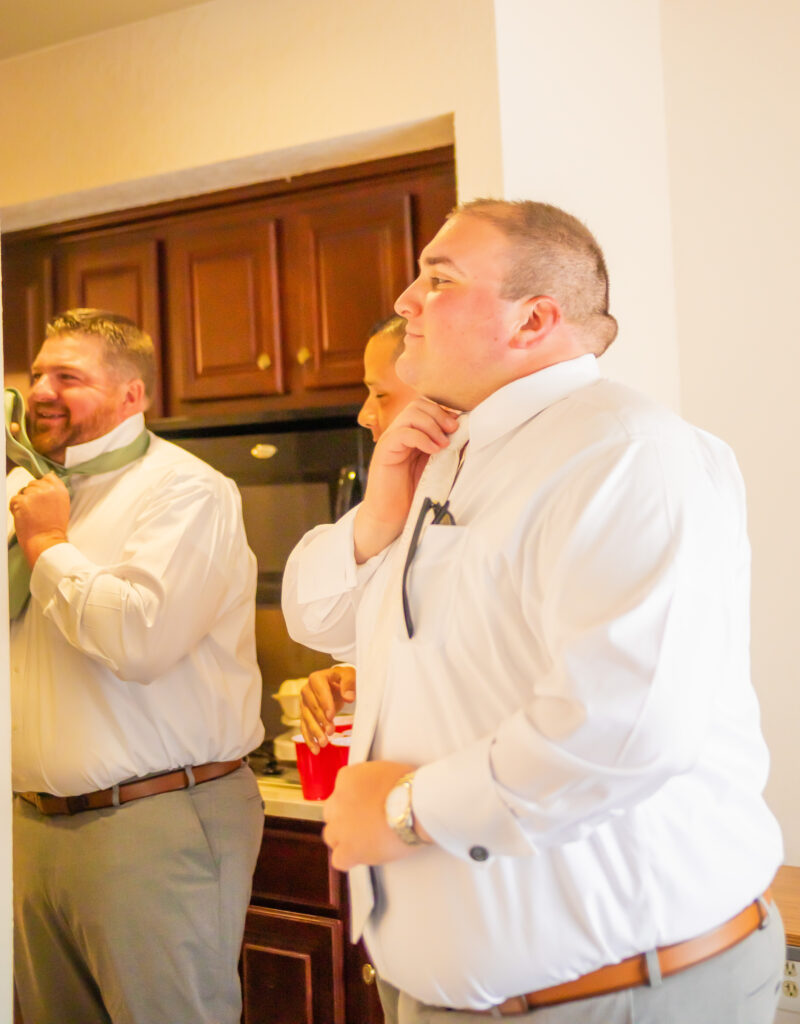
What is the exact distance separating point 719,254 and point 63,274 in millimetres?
1910

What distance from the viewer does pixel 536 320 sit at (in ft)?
4.13

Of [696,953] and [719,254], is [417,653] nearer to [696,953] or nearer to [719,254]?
[696,953]

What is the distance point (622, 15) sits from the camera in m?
2.60

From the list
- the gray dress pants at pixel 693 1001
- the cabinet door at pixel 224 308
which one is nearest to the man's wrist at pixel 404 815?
the gray dress pants at pixel 693 1001

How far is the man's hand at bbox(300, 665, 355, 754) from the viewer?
1.72 m

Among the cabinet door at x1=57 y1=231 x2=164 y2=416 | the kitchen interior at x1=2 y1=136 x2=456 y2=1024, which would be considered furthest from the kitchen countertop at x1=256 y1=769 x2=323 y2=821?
the cabinet door at x1=57 y1=231 x2=164 y2=416

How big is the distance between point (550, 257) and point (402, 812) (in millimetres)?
691

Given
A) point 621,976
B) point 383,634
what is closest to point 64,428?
point 383,634

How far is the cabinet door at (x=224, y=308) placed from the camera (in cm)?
275

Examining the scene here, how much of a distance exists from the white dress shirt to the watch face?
1011 mm

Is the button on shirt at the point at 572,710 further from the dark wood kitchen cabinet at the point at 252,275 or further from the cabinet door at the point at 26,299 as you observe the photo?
the cabinet door at the point at 26,299

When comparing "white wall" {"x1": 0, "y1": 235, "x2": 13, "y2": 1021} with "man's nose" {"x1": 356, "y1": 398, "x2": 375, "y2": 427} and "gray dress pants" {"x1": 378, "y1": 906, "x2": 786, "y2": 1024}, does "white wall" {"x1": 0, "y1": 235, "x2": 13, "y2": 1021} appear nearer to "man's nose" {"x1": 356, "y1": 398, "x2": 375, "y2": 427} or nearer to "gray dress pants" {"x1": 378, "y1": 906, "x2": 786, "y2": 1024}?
"gray dress pants" {"x1": 378, "y1": 906, "x2": 786, "y2": 1024}

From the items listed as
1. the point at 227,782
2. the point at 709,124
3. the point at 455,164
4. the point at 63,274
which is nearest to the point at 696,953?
the point at 227,782

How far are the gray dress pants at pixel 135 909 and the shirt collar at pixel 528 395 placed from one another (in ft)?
3.96
